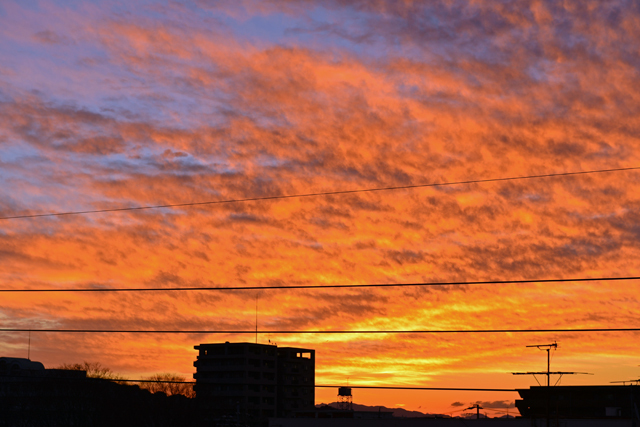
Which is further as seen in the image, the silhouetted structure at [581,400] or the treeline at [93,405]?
the silhouetted structure at [581,400]

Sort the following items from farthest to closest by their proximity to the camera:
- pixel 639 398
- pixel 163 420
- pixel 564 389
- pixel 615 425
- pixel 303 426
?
pixel 564 389, pixel 639 398, pixel 303 426, pixel 163 420, pixel 615 425

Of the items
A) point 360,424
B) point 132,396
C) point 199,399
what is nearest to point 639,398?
Answer: point 360,424

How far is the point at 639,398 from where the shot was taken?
489 ft

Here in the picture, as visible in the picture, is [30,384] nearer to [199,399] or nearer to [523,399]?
[199,399]

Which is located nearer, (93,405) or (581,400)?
(93,405)

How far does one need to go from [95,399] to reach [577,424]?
265 feet

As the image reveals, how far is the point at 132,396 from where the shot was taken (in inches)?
5148

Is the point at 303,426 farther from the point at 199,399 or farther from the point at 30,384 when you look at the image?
the point at 30,384

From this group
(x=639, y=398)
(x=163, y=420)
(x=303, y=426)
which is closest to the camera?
(x=163, y=420)

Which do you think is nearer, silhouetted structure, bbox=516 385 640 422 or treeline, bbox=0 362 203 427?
treeline, bbox=0 362 203 427

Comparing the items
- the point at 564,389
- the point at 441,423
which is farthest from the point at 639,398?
the point at 441,423

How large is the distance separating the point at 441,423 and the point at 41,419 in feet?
229

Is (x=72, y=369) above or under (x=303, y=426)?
above

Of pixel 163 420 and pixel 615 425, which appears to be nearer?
pixel 615 425
